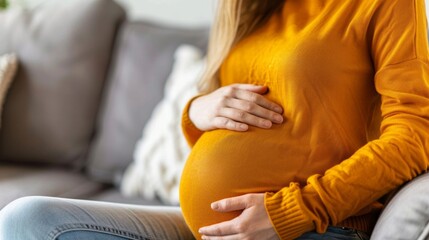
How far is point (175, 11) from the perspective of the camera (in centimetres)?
255

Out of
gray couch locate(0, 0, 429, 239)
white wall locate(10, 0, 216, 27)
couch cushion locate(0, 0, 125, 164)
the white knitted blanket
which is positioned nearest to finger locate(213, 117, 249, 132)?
the white knitted blanket

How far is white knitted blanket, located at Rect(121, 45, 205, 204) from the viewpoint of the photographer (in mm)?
1908

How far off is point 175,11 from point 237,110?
1258mm

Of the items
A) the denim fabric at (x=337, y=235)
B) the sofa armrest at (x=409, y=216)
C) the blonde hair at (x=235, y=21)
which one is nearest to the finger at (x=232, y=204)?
the denim fabric at (x=337, y=235)

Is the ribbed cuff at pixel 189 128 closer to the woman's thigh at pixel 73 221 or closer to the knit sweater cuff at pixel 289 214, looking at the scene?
the woman's thigh at pixel 73 221

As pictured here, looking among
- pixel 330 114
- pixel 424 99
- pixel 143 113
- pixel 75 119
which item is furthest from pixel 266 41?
pixel 75 119

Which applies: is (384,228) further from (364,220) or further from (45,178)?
(45,178)

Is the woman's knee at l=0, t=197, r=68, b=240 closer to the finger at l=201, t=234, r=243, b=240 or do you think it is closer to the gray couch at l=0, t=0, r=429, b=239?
the finger at l=201, t=234, r=243, b=240

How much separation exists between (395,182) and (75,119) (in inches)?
46.3

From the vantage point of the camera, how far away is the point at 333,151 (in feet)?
4.24

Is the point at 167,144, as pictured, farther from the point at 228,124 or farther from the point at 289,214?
the point at 289,214

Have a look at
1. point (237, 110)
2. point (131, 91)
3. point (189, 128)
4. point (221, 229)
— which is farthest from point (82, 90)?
point (221, 229)

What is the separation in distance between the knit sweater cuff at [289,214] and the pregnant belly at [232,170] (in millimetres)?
58

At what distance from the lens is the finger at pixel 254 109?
1307 millimetres
